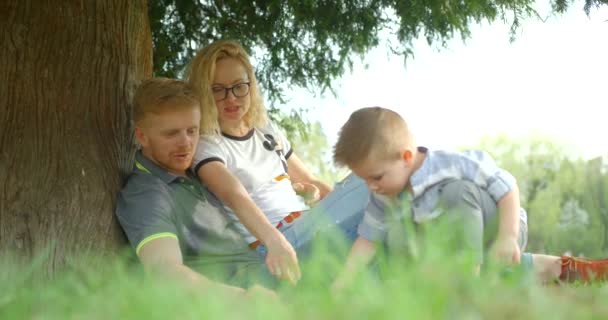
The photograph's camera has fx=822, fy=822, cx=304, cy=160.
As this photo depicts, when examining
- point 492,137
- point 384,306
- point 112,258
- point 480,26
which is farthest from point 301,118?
point 492,137

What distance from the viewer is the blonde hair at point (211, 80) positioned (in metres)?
4.45

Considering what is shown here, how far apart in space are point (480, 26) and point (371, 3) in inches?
30.6

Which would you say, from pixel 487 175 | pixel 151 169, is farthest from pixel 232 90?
pixel 487 175

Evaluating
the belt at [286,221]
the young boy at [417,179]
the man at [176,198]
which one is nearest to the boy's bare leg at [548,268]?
the young boy at [417,179]

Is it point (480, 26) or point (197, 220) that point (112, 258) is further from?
point (480, 26)

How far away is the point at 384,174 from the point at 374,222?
0.91 feet

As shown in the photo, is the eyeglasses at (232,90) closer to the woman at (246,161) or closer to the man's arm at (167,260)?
the woman at (246,161)

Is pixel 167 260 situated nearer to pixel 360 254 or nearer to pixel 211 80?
pixel 360 254

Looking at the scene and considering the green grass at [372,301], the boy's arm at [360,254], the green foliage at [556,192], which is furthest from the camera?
the green foliage at [556,192]

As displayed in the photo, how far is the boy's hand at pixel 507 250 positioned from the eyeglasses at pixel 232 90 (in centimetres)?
171

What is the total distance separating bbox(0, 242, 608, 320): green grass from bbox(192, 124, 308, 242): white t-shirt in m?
1.51

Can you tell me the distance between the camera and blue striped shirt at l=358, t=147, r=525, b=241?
371cm

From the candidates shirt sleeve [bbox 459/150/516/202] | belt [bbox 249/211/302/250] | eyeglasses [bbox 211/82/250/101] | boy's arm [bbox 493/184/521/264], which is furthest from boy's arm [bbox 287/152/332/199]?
boy's arm [bbox 493/184/521/264]

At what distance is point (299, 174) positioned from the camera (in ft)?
17.0
